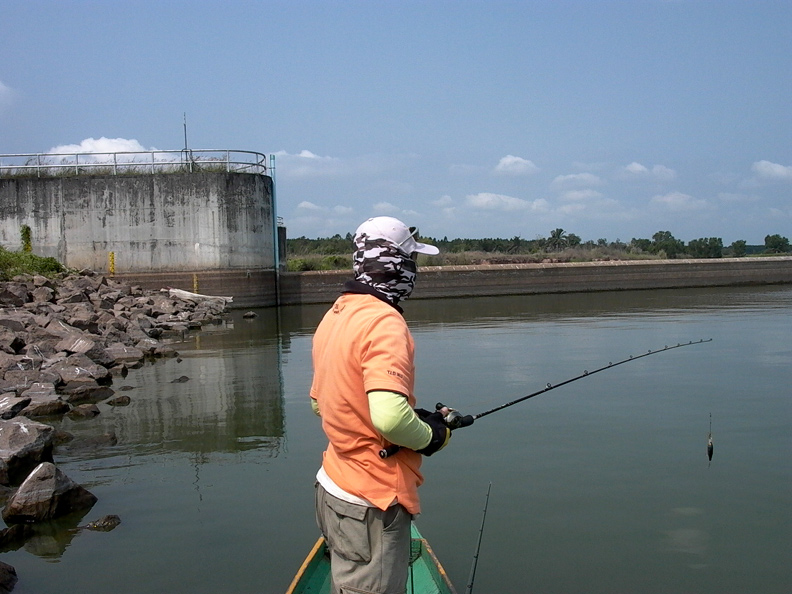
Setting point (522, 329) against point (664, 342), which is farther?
point (522, 329)

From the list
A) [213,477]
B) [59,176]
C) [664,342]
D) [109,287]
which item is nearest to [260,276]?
[109,287]

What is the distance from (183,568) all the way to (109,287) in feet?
60.6

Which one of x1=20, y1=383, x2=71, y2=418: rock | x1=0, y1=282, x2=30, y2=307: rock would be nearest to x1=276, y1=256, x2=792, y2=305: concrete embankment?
x1=0, y1=282, x2=30, y2=307: rock

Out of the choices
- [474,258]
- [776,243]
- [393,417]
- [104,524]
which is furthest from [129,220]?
[776,243]

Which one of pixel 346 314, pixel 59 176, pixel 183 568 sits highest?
pixel 59 176

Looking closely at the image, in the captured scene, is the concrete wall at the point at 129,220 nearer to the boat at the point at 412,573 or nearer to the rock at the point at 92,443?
the rock at the point at 92,443

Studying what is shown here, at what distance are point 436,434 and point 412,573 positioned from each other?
49.1 inches

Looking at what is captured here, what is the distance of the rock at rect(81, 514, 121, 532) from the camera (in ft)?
17.4

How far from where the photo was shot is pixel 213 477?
646 cm

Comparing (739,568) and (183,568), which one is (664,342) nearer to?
(739,568)

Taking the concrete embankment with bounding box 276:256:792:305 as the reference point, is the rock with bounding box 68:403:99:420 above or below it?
below

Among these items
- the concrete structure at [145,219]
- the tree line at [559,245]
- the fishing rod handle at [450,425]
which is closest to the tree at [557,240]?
the tree line at [559,245]

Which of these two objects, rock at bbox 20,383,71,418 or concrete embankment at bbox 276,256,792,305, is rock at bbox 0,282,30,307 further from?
concrete embankment at bbox 276,256,792,305

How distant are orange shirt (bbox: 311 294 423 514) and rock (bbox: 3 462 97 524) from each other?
3.52 metres
